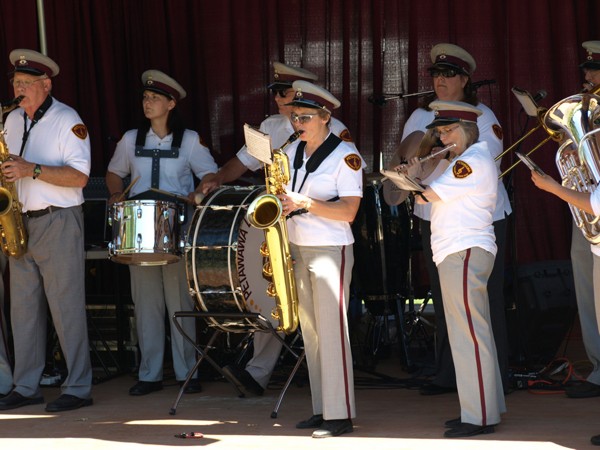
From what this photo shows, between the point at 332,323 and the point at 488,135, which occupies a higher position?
the point at 488,135

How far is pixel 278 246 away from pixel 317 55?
2819 mm

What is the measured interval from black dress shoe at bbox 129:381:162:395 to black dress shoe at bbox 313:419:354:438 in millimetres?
1587

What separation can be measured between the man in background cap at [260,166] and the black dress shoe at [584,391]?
1.59 meters

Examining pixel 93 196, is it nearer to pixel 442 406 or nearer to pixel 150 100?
pixel 150 100

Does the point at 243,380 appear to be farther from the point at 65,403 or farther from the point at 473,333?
the point at 473,333

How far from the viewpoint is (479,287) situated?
502 centimetres

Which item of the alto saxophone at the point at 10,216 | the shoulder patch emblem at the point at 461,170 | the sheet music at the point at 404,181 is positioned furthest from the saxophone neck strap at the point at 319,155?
the alto saxophone at the point at 10,216

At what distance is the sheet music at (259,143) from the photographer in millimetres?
4980

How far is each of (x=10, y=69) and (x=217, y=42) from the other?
4.73 feet

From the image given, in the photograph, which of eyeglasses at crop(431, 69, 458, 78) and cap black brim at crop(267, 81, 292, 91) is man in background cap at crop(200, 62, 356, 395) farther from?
eyeglasses at crop(431, 69, 458, 78)

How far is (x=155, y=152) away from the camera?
6.61 metres

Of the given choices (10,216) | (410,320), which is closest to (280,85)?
(10,216)

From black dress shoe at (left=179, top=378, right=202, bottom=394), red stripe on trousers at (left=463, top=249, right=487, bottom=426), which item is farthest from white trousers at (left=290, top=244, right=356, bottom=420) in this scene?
black dress shoe at (left=179, top=378, right=202, bottom=394)

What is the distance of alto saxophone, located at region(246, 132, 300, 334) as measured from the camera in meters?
4.98
